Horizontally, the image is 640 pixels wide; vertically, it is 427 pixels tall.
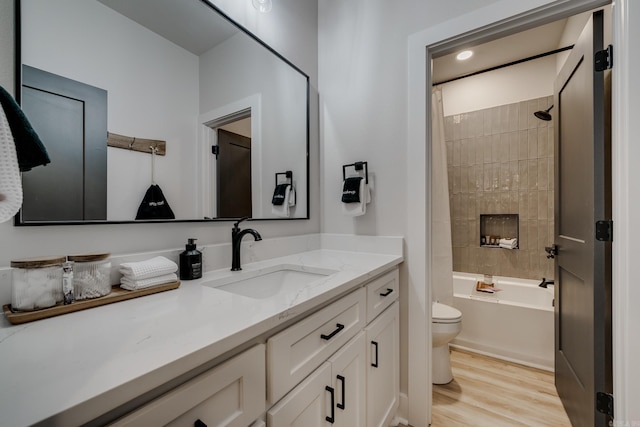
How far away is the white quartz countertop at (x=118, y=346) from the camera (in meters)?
0.38

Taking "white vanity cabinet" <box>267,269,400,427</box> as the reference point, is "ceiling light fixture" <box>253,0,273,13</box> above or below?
above

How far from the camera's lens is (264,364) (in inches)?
26.0

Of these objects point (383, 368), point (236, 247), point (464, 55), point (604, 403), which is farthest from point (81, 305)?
point (464, 55)

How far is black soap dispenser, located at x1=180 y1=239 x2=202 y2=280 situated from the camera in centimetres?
105

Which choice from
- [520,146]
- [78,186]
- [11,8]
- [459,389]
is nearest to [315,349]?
[78,186]

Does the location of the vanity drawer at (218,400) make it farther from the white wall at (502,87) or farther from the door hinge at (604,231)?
the white wall at (502,87)

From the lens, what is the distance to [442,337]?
1.78m

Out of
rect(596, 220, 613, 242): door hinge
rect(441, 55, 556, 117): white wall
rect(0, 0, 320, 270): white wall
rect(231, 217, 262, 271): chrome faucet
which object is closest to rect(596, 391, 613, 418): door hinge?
rect(596, 220, 613, 242): door hinge

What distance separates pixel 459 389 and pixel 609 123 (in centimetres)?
167

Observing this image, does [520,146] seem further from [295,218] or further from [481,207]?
[295,218]

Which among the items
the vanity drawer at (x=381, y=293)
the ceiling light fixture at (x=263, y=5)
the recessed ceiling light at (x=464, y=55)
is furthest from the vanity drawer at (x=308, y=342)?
the recessed ceiling light at (x=464, y=55)

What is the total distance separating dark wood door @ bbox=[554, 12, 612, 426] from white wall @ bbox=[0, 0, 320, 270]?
4.57 feet

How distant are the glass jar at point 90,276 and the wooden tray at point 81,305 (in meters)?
0.02

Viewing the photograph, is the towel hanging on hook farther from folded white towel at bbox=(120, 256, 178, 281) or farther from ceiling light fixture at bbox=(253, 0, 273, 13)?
ceiling light fixture at bbox=(253, 0, 273, 13)
